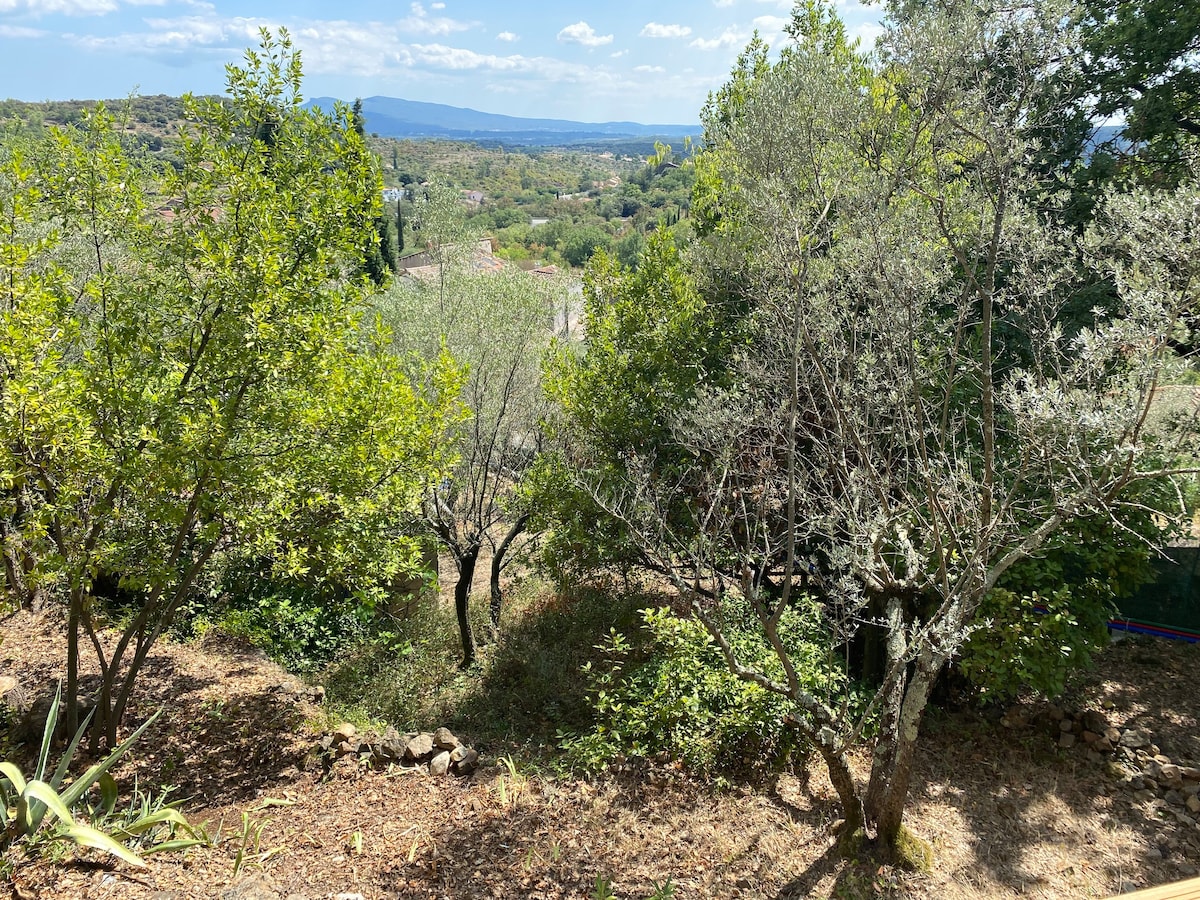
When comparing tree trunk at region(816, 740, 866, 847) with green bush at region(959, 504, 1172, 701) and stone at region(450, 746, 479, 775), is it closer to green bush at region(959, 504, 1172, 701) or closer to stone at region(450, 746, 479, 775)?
green bush at region(959, 504, 1172, 701)

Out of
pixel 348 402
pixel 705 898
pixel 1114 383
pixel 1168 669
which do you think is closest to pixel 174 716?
pixel 348 402

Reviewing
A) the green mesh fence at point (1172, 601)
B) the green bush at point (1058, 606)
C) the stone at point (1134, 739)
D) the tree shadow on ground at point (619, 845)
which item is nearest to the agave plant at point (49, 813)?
the tree shadow on ground at point (619, 845)

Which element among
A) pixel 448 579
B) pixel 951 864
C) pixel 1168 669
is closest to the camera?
pixel 951 864

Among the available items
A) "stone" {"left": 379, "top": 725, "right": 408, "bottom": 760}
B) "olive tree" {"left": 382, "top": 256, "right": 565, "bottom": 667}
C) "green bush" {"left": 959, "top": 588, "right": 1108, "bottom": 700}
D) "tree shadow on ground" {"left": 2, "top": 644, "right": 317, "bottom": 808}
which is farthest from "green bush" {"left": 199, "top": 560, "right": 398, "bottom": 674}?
"green bush" {"left": 959, "top": 588, "right": 1108, "bottom": 700}

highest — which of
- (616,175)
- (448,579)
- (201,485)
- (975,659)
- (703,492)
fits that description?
(616,175)

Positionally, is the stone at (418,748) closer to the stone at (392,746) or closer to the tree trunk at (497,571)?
the stone at (392,746)

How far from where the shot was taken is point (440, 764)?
638 cm

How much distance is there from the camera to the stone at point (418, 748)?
21.3ft

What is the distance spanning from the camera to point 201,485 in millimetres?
5105

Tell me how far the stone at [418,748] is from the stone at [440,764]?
0.38 feet

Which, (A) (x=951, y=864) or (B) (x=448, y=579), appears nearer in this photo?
(A) (x=951, y=864)

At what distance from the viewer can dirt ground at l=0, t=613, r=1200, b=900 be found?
4.90m

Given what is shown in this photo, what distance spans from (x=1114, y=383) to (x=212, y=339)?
621cm

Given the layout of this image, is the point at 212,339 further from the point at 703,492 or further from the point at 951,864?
the point at 951,864
